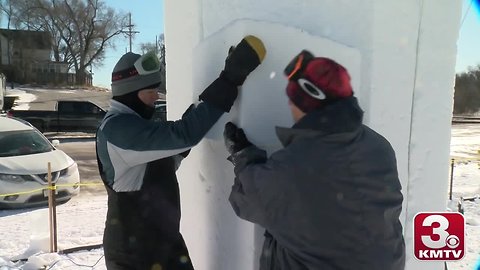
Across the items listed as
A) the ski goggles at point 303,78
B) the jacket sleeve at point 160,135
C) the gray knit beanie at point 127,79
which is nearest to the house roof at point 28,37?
the gray knit beanie at point 127,79

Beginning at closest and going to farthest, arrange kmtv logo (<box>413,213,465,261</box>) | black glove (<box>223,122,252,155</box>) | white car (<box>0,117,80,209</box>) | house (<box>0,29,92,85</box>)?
black glove (<box>223,122,252,155</box>), kmtv logo (<box>413,213,465,261</box>), white car (<box>0,117,80,209</box>), house (<box>0,29,92,85</box>)

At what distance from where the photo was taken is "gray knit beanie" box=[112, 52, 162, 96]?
2.07 meters

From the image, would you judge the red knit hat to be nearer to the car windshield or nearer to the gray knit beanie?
the gray knit beanie

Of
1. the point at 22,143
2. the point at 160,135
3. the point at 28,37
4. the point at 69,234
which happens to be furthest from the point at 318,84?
the point at 28,37

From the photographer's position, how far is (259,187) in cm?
144

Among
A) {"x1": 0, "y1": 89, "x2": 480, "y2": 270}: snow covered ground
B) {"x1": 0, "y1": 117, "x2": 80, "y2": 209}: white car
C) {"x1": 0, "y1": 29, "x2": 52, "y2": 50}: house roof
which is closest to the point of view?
{"x1": 0, "y1": 89, "x2": 480, "y2": 270}: snow covered ground

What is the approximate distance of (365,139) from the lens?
4.73ft

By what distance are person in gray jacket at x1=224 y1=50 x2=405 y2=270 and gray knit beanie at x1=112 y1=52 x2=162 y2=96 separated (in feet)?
2.88

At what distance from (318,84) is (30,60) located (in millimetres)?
50368

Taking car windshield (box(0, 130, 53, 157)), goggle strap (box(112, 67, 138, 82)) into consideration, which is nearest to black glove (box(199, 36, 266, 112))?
goggle strap (box(112, 67, 138, 82))

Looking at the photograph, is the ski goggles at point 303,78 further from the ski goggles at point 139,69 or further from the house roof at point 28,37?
the house roof at point 28,37

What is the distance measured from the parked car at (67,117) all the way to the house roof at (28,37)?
3480 cm

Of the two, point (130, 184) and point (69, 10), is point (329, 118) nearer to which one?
point (130, 184)

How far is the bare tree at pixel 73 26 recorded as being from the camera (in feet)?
159
